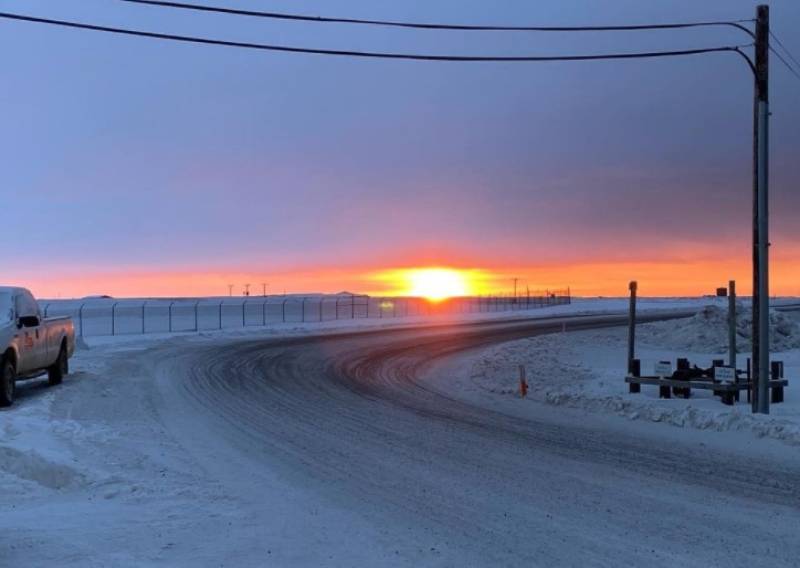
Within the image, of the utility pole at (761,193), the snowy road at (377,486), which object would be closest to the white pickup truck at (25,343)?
the snowy road at (377,486)

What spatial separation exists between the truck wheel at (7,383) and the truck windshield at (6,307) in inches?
37.2

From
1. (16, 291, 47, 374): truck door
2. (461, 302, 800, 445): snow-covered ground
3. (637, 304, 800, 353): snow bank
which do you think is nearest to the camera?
(461, 302, 800, 445): snow-covered ground

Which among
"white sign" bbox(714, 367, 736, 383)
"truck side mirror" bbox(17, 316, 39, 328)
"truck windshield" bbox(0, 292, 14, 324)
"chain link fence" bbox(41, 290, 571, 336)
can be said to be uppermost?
"truck windshield" bbox(0, 292, 14, 324)

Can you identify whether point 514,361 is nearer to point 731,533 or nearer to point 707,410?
point 707,410

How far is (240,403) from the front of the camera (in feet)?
51.2

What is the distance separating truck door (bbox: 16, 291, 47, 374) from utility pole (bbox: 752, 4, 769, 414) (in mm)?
13789

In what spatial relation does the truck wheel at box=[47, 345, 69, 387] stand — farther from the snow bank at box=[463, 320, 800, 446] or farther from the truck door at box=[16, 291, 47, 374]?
the snow bank at box=[463, 320, 800, 446]

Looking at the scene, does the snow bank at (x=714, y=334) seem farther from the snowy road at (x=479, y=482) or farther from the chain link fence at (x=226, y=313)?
the chain link fence at (x=226, y=313)

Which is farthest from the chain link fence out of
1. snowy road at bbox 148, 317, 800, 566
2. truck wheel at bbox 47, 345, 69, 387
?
snowy road at bbox 148, 317, 800, 566

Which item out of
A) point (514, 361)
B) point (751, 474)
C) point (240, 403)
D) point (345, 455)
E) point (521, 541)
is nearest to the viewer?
point (521, 541)

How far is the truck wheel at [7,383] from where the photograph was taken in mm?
14406

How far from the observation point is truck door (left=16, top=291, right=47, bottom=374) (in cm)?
1563

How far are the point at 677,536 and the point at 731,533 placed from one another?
1.75ft

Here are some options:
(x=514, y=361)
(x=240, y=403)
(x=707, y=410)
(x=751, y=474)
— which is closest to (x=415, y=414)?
(x=240, y=403)
